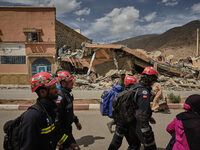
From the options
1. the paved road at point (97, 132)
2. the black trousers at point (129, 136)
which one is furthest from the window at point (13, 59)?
the black trousers at point (129, 136)

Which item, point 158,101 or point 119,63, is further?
point 119,63

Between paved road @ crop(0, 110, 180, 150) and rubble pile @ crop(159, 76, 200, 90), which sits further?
rubble pile @ crop(159, 76, 200, 90)

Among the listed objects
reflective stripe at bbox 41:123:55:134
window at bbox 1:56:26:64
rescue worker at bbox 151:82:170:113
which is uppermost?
window at bbox 1:56:26:64

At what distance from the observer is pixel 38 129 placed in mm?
1297

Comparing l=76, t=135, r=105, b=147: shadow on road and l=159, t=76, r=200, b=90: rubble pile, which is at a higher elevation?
l=159, t=76, r=200, b=90: rubble pile

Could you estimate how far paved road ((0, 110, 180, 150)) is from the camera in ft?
10.6

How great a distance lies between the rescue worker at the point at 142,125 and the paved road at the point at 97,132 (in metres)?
1.08

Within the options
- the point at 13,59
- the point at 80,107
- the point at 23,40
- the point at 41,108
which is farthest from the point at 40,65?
the point at 41,108

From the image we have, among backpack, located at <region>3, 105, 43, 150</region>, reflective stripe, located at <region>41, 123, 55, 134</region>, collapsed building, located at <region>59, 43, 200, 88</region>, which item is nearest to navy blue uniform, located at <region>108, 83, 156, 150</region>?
reflective stripe, located at <region>41, 123, 55, 134</region>

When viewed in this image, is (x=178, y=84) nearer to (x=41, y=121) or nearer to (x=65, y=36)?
(x=41, y=121)

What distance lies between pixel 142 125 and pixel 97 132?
2.30m

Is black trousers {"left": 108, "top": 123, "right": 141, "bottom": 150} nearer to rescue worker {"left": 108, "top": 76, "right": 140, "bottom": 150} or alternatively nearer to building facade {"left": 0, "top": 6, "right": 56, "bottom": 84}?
rescue worker {"left": 108, "top": 76, "right": 140, "bottom": 150}

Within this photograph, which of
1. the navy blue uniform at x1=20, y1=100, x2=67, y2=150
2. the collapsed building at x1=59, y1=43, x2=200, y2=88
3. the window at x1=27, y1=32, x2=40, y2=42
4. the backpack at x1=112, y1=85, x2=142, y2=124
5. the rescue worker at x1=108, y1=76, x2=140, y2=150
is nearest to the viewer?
the navy blue uniform at x1=20, y1=100, x2=67, y2=150

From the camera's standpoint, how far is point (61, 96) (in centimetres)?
204
